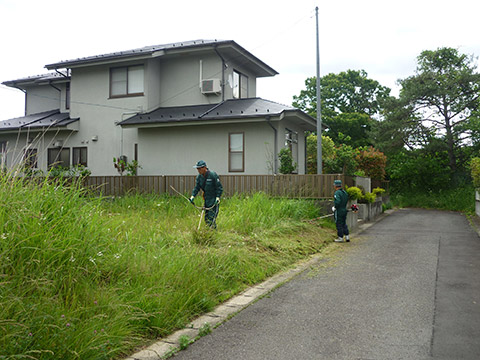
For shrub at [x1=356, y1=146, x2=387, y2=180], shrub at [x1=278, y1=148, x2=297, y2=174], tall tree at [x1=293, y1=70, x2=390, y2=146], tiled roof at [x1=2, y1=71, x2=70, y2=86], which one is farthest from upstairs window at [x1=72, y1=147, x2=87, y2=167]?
tall tree at [x1=293, y1=70, x2=390, y2=146]

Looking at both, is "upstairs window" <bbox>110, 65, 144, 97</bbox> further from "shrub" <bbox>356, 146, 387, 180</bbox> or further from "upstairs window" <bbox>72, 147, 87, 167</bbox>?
"shrub" <bbox>356, 146, 387, 180</bbox>

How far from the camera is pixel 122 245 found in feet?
17.8

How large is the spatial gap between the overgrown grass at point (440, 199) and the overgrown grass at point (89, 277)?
74.9 feet

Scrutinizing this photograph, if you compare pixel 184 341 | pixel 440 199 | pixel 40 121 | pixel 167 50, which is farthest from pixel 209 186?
pixel 440 199

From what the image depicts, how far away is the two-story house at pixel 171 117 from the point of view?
16734 millimetres

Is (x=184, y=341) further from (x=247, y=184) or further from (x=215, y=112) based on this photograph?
(x=215, y=112)

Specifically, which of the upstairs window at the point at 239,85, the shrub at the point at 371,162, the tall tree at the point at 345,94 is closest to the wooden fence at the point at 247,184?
the upstairs window at the point at 239,85

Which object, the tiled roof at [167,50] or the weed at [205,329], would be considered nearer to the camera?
the weed at [205,329]

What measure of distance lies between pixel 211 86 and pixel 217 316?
1426cm

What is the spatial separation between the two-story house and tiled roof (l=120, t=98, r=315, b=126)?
0.04 metres

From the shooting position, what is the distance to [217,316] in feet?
15.9

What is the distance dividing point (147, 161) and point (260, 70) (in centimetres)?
752

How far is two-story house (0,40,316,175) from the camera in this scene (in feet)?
54.9

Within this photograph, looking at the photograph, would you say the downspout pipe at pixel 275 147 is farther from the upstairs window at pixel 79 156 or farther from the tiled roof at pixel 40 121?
the tiled roof at pixel 40 121
